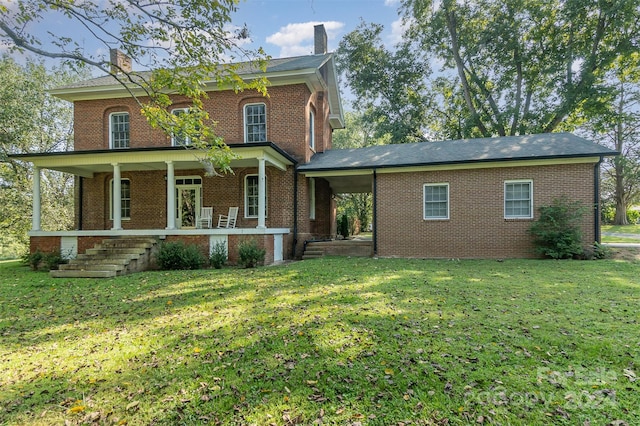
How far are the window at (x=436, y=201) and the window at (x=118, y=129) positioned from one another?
1349 cm

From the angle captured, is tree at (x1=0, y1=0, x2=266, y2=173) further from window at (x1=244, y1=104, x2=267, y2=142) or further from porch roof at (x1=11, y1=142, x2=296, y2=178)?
window at (x1=244, y1=104, x2=267, y2=142)

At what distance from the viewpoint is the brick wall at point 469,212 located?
11836mm

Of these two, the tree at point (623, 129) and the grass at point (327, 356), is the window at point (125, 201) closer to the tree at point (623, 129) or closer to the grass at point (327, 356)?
the grass at point (327, 356)

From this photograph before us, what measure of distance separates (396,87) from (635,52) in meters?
13.4

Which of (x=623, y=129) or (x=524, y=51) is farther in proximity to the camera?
(x=623, y=129)

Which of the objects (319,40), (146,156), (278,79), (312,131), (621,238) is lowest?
(621,238)

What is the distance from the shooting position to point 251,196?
1448cm

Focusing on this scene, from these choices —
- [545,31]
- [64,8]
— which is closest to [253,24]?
[64,8]

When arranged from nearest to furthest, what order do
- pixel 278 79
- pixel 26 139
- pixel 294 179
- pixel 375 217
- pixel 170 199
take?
pixel 170 199, pixel 375 217, pixel 294 179, pixel 278 79, pixel 26 139

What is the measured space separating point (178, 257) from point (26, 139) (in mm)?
21126

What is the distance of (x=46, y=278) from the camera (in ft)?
31.0

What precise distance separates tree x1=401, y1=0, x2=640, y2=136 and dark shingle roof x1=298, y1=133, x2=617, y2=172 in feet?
29.2

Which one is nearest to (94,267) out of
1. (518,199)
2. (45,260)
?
(45,260)

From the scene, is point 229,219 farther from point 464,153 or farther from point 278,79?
point 464,153
